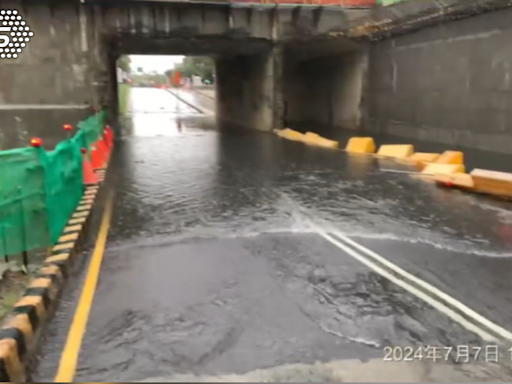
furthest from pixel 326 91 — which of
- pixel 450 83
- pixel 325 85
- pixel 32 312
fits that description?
pixel 32 312

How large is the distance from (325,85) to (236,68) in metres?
5.81

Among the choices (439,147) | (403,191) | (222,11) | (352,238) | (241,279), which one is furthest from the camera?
(222,11)

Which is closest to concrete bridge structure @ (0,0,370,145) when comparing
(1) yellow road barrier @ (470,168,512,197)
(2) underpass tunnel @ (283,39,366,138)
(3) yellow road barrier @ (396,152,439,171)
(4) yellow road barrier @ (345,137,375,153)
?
(2) underpass tunnel @ (283,39,366,138)

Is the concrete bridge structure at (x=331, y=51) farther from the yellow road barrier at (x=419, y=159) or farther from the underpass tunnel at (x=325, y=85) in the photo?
the yellow road barrier at (x=419, y=159)

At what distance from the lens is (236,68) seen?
33.3 meters

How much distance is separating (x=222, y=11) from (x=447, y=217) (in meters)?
17.5

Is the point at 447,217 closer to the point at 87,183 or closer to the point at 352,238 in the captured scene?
the point at 352,238

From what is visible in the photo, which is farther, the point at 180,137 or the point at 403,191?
the point at 180,137

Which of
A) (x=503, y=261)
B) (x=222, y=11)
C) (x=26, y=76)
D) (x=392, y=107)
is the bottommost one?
(x=503, y=261)

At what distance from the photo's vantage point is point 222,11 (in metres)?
23.4

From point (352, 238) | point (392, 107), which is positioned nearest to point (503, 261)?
point (352, 238)

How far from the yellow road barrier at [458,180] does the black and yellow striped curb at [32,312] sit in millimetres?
7547

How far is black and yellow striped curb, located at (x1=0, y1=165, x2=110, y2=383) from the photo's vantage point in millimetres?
3793

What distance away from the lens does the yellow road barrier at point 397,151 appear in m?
15.5
